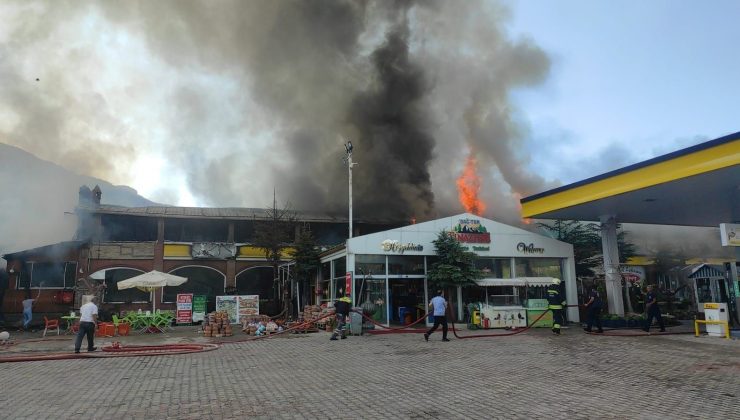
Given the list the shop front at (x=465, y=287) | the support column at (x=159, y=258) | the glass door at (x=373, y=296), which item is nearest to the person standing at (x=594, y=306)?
the shop front at (x=465, y=287)

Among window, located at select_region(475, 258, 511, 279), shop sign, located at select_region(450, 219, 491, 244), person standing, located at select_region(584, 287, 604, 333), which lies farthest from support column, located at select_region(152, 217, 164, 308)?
person standing, located at select_region(584, 287, 604, 333)

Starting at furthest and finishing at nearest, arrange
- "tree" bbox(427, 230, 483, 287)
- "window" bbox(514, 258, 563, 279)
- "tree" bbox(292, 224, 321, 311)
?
"tree" bbox(292, 224, 321, 311)
"window" bbox(514, 258, 563, 279)
"tree" bbox(427, 230, 483, 287)

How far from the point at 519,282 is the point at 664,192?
6.71 metres

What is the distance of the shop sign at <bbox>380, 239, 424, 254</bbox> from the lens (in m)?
19.9

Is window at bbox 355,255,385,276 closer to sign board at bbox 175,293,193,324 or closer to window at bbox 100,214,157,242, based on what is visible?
sign board at bbox 175,293,193,324

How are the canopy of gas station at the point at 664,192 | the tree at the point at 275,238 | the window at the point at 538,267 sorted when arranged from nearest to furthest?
the canopy of gas station at the point at 664,192, the window at the point at 538,267, the tree at the point at 275,238

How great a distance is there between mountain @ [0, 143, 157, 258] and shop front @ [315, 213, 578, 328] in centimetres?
1506

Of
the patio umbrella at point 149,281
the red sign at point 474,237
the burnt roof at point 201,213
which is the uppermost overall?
the burnt roof at point 201,213

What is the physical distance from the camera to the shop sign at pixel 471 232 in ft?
69.1

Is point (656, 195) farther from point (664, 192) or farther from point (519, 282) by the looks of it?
point (519, 282)

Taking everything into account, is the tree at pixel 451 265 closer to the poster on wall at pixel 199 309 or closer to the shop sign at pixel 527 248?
the shop sign at pixel 527 248

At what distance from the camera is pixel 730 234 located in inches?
587

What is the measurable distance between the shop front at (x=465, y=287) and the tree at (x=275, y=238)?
4531mm

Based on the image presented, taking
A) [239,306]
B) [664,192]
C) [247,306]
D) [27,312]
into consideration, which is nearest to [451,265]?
[664,192]
